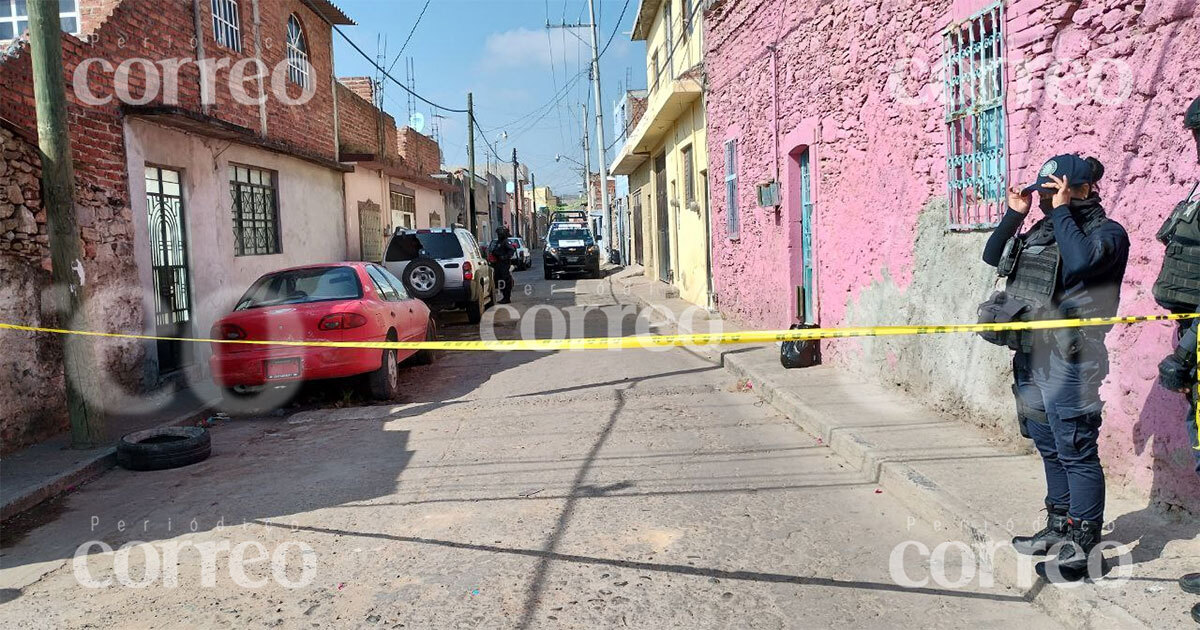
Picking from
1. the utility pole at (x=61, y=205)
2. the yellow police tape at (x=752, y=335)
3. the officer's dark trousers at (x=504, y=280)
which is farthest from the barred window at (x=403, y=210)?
the utility pole at (x=61, y=205)

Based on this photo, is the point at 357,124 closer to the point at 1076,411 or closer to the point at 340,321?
the point at 340,321

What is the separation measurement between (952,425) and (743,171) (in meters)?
7.21

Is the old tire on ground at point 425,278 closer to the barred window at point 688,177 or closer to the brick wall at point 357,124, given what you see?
the brick wall at point 357,124

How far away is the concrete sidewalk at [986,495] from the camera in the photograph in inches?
136

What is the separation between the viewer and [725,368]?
10203 mm

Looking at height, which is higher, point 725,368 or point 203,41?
point 203,41

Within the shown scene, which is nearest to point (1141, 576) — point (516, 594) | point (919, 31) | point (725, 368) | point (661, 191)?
point (516, 594)

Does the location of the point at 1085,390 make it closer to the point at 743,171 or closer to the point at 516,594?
the point at 516,594

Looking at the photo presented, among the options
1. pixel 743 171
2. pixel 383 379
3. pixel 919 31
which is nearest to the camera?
pixel 919 31

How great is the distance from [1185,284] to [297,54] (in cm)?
1490

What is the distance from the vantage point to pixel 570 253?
2877cm

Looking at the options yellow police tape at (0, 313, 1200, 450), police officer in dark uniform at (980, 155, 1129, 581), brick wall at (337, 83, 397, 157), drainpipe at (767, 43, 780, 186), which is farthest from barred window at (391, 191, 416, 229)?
police officer in dark uniform at (980, 155, 1129, 581)

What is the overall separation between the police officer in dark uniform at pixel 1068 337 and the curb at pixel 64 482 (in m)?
5.79

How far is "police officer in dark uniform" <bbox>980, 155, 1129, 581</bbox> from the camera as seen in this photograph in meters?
3.56
